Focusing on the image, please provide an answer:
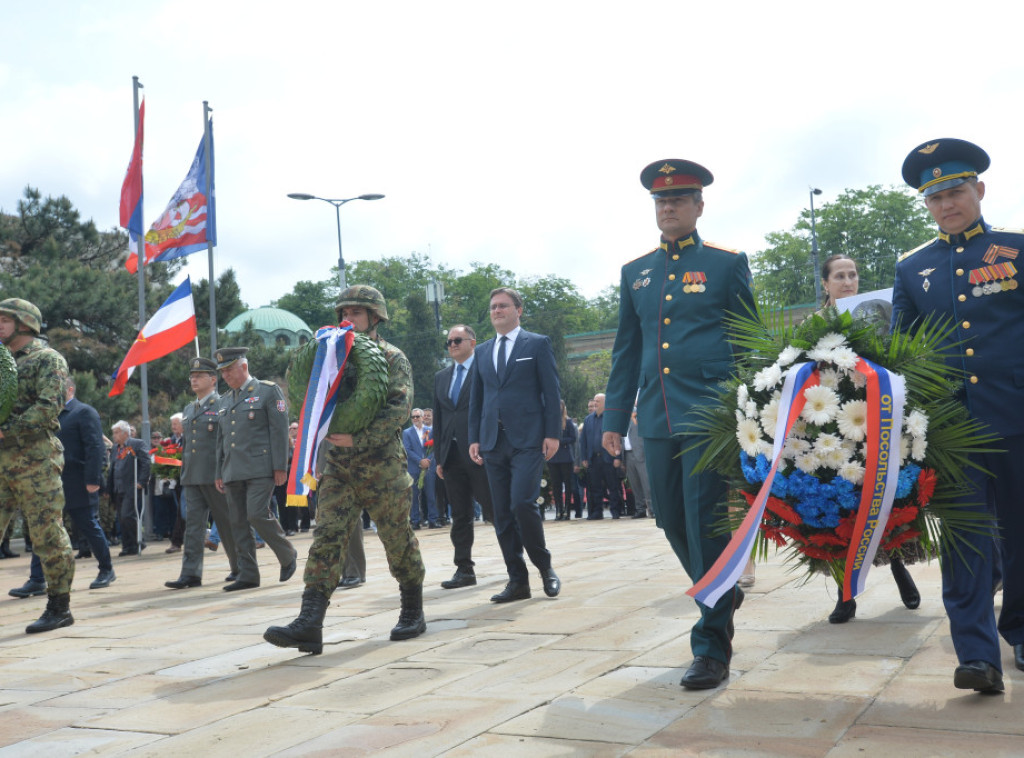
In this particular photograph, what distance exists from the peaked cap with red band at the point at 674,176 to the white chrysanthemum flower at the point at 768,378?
3.91 feet

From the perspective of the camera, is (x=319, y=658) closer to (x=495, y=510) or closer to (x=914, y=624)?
(x=495, y=510)

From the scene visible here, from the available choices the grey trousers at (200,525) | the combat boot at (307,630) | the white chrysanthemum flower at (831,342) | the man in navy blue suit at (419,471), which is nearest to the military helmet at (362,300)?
the combat boot at (307,630)

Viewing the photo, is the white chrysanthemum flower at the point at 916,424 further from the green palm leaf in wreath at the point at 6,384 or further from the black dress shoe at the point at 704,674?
the green palm leaf in wreath at the point at 6,384

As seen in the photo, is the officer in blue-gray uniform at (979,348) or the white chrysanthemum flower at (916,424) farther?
the officer in blue-gray uniform at (979,348)

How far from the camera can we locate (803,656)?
480 centimetres

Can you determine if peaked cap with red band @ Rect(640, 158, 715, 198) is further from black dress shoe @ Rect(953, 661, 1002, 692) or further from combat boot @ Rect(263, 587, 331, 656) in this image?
combat boot @ Rect(263, 587, 331, 656)

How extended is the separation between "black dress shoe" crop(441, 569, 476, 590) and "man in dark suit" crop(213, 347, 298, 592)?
178 centimetres

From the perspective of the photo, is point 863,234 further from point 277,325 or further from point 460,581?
point 460,581

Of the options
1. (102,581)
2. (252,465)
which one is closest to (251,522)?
(252,465)

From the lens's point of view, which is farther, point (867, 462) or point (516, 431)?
point (516, 431)

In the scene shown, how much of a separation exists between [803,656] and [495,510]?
10.5 feet

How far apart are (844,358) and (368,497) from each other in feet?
9.31

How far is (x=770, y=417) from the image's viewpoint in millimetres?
4000

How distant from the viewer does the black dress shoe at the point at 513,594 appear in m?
7.26
